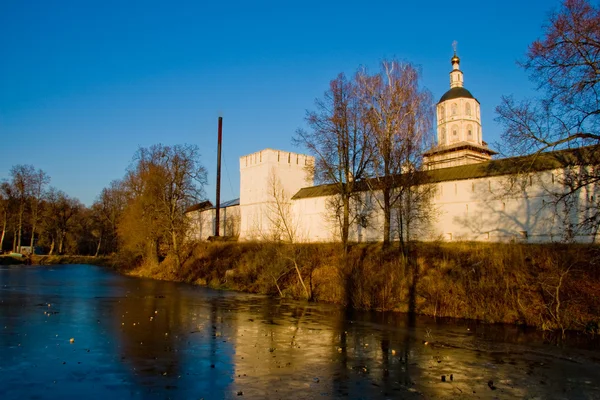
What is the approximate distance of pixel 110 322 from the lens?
1517 cm

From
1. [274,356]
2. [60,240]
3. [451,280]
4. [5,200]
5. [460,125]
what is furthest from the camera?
[60,240]

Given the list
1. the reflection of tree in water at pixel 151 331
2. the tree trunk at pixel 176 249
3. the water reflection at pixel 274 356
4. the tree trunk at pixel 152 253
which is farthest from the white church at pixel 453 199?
the reflection of tree in water at pixel 151 331


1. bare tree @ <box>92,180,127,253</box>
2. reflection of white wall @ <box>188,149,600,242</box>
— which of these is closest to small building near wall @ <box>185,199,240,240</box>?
reflection of white wall @ <box>188,149,600,242</box>

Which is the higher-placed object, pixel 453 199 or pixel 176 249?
pixel 453 199

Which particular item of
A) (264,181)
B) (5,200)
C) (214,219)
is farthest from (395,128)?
(5,200)

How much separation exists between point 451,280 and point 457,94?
1370 inches

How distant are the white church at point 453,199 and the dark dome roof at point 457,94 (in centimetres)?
10

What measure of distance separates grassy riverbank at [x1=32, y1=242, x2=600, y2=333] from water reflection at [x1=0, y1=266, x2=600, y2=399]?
146 centimetres

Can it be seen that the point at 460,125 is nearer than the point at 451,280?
No

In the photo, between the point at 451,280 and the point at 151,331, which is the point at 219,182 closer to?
the point at 451,280

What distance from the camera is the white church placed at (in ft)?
75.8

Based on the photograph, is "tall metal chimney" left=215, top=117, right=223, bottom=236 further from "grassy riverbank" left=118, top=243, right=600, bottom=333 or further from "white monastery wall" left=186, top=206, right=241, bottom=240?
"grassy riverbank" left=118, top=243, right=600, bottom=333

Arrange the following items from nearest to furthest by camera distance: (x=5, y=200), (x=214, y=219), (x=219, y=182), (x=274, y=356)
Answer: (x=274, y=356), (x=219, y=182), (x=214, y=219), (x=5, y=200)

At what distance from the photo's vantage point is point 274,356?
35.0 ft
